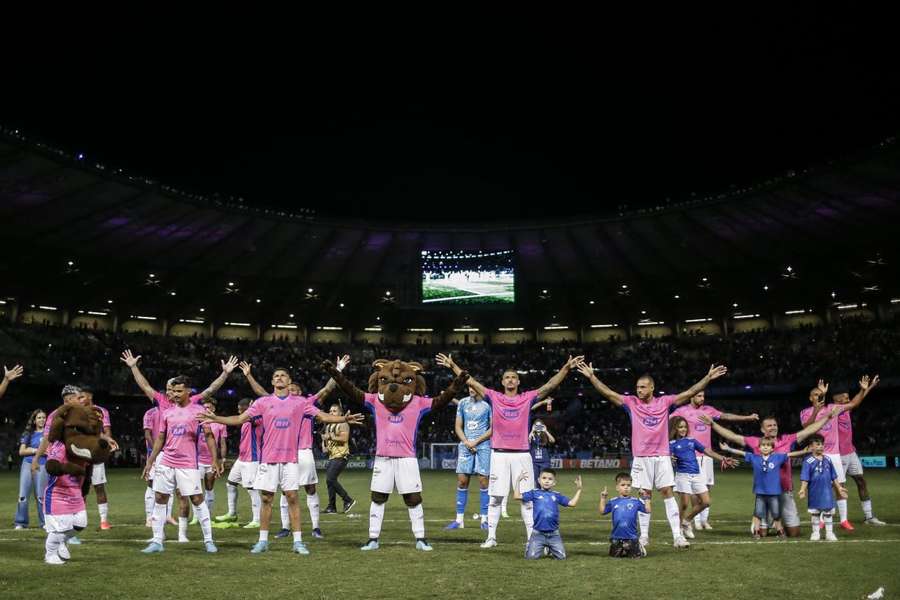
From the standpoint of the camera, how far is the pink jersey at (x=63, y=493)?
33.6 ft

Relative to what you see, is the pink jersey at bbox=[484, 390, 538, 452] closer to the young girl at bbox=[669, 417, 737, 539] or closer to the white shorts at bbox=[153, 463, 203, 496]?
the young girl at bbox=[669, 417, 737, 539]

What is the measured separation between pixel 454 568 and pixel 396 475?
211cm

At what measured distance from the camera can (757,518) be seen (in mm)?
13055

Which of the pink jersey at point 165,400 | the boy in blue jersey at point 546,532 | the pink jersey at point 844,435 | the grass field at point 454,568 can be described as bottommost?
the grass field at point 454,568

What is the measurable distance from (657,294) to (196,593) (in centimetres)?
5629

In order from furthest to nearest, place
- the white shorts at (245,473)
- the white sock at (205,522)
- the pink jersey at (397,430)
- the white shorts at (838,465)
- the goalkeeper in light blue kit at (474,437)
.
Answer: the goalkeeper in light blue kit at (474,437)
the white shorts at (838,465)
the white shorts at (245,473)
the pink jersey at (397,430)
the white sock at (205,522)

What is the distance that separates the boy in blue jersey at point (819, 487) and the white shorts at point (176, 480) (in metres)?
9.07

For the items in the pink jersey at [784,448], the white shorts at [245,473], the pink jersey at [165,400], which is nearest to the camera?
the pink jersey at [165,400]

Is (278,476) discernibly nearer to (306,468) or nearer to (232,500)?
(306,468)

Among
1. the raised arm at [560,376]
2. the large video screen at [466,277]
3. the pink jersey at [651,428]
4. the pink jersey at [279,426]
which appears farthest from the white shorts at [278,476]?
the large video screen at [466,277]

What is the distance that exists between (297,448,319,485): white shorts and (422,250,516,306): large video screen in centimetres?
3826

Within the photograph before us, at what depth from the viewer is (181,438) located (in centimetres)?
1192

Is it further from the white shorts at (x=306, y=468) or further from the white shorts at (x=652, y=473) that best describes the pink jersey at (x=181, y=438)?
the white shorts at (x=652, y=473)

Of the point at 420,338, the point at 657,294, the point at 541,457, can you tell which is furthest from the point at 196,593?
the point at 420,338
